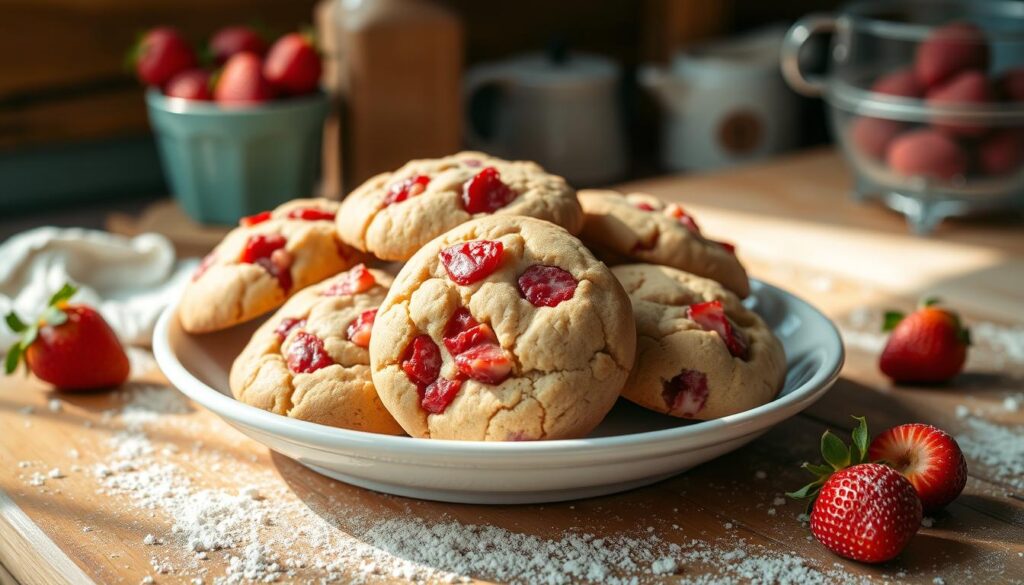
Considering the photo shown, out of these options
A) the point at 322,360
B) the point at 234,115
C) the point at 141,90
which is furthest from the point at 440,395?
the point at 141,90

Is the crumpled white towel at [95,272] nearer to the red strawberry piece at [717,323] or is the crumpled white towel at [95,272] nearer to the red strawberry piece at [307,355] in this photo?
the red strawberry piece at [307,355]

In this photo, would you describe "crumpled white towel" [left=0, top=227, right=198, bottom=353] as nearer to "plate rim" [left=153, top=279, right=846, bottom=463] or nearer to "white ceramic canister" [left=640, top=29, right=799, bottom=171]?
"plate rim" [left=153, top=279, right=846, bottom=463]

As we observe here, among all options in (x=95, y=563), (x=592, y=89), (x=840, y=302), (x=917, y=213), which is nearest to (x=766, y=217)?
(x=917, y=213)

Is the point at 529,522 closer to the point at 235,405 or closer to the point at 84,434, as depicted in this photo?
the point at 235,405

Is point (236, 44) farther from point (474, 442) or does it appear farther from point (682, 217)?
point (474, 442)

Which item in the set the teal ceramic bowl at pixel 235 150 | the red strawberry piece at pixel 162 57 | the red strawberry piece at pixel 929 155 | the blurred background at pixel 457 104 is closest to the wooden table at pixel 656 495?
the red strawberry piece at pixel 929 155
